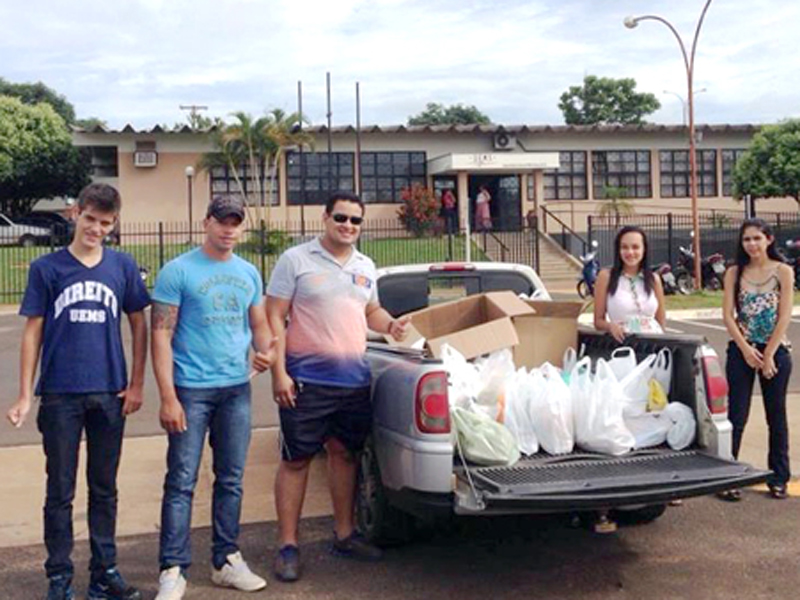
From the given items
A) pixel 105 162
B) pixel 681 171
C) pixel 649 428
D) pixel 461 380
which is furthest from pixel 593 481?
pixel 681 171

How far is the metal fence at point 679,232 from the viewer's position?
96.7 feet

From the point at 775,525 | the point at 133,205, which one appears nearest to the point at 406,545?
the point at 775,525

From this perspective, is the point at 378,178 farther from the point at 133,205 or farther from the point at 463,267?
the point at 463,267

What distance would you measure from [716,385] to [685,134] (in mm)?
36839

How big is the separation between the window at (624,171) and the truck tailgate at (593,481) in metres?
35.6

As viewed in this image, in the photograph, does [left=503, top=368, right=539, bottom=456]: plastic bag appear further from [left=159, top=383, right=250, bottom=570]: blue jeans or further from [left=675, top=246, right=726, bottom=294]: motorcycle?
[left=675, top=246, right=726, bottom=294]: motorcycle

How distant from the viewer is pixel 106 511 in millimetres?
4320

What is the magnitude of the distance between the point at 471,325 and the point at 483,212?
2927 cm

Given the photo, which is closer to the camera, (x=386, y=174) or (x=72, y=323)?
(x=72, y=323)

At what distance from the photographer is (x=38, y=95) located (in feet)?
214

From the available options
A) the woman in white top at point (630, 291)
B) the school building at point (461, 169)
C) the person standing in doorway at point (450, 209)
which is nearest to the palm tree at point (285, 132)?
the school building at point (461, 169)

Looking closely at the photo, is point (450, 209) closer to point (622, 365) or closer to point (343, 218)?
point (622, 365)

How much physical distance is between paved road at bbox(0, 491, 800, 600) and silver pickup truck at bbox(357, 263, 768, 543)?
0.87ft

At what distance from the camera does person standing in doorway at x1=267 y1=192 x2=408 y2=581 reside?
473 cm
